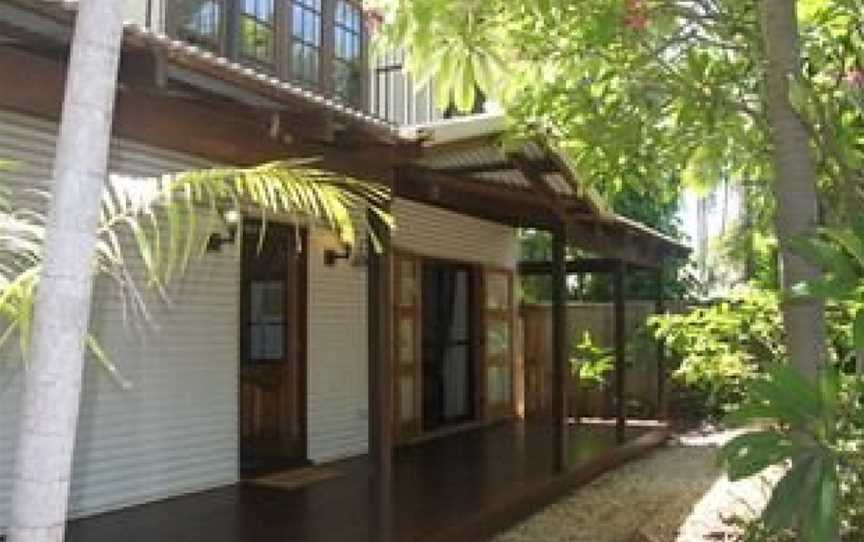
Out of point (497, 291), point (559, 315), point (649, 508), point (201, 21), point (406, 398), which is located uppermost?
point (201, 21)

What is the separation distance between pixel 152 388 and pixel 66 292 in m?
6.47

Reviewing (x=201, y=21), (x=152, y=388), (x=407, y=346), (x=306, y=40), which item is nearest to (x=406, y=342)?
(x=407, y=346)

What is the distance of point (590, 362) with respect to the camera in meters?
17.2

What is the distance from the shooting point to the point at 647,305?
62.3ft

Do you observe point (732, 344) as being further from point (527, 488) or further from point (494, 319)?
point (494, 319)

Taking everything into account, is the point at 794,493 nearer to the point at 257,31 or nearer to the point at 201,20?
the point at 201,20

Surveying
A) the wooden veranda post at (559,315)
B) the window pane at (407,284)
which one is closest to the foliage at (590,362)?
the window pane at (407,284)

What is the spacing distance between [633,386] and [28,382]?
16.5 meters

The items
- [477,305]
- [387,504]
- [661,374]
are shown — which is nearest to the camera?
[387,504]

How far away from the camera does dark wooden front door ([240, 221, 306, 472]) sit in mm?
10625

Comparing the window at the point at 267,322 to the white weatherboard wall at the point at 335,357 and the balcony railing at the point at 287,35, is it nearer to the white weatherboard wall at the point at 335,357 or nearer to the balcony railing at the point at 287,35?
the white weatherboard wall at the point at 335,357

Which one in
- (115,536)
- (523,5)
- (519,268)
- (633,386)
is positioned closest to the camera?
(523,5)

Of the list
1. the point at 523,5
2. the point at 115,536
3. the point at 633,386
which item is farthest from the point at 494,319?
the point at 523,5

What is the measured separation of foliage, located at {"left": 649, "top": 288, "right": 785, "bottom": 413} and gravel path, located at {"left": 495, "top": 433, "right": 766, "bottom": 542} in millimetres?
Answer: 868
